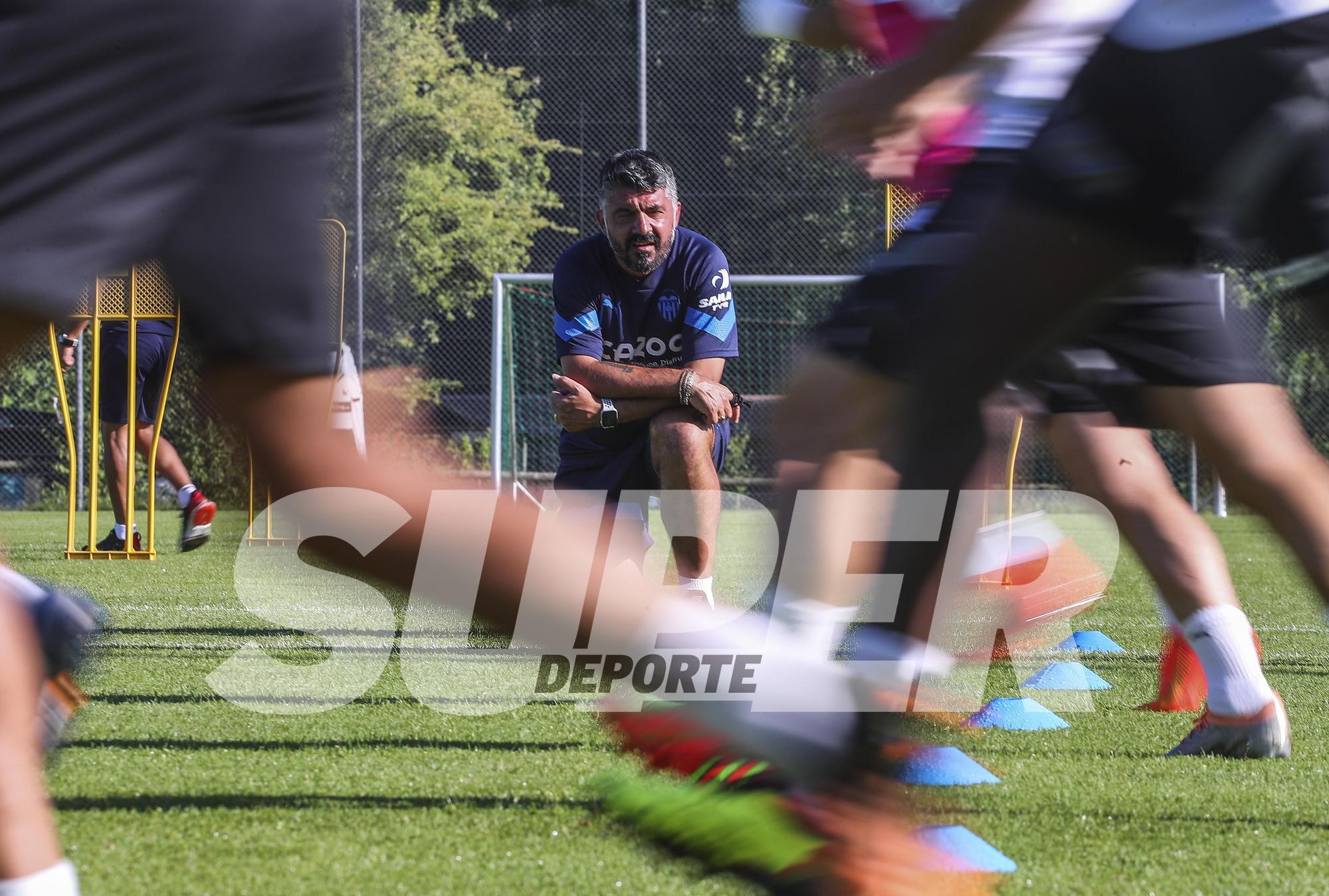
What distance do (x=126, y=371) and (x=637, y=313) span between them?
5.18 meters

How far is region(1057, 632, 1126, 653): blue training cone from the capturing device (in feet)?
16.9

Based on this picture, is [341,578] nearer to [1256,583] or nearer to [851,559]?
[1256,583]

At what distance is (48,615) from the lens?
1.86 metres

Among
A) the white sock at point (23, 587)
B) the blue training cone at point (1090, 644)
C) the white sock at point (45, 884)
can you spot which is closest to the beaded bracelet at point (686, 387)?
the blue training cone at point (1090, 644)

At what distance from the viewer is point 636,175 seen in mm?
4945

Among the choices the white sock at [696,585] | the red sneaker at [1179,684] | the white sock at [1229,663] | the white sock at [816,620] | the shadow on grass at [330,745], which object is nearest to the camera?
the white sock at [816,620]

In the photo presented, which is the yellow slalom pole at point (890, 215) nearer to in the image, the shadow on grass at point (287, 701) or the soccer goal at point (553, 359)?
the shadow on grass at point (287, 701)

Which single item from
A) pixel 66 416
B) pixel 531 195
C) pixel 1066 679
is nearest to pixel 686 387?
pixel 1066 679

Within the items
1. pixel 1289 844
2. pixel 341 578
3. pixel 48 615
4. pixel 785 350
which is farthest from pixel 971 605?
pixel 785 350

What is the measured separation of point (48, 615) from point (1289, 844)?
198 cm

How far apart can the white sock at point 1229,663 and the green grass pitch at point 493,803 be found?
0.20 metres

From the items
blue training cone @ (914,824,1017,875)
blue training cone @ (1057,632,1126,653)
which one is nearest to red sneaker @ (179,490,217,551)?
blue training cone @ (1057,632,1126,653)

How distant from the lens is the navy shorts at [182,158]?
1.48 meters

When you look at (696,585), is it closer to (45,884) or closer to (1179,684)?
(1179,684)
